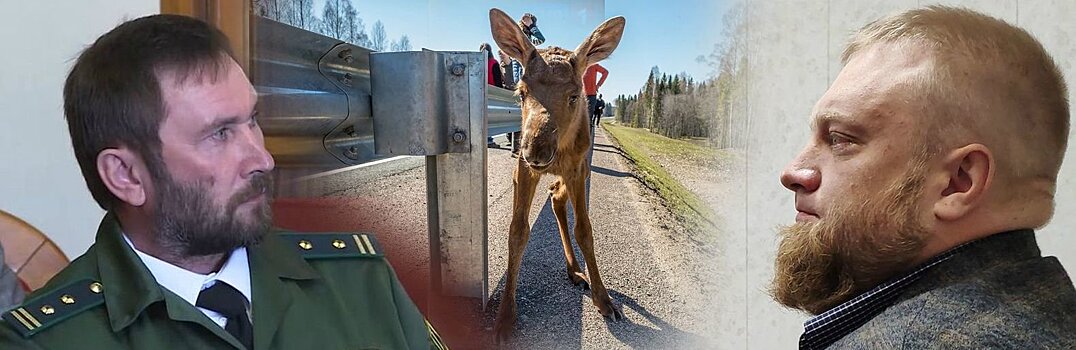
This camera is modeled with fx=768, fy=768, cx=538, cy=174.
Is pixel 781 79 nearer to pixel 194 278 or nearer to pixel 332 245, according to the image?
pixel 332 245

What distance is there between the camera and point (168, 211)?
32.8 inches

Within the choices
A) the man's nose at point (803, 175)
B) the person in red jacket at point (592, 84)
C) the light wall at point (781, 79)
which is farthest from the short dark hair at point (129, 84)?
the light wall at point (781, 79)

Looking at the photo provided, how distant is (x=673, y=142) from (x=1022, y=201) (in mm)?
602

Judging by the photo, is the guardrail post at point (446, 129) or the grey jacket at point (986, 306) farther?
the guardrail post at point (446, 129)

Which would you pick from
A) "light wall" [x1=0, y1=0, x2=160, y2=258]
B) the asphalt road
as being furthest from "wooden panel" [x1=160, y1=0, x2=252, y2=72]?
the asphalt road

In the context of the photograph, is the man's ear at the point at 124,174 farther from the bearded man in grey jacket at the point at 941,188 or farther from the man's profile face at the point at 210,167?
the bearded man in grey jacket at the point at 941,188

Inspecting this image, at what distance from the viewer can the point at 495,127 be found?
1.17 m

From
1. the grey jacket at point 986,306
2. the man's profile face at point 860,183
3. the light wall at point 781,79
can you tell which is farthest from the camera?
the light wall at point 781,79

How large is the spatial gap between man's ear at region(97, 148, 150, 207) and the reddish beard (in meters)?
0.71

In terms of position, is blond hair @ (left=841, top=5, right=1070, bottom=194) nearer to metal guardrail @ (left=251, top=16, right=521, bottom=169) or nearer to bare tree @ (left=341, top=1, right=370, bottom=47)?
metal guardrail @ (left=251, top=16, right=521, bottom=169)

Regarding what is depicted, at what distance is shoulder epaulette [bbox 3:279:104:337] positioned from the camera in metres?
0.78

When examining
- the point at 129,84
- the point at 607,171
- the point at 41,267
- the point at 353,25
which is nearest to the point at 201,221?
the point at 129,84

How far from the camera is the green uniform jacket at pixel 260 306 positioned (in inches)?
31.0

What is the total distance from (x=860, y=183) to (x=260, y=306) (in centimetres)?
66
